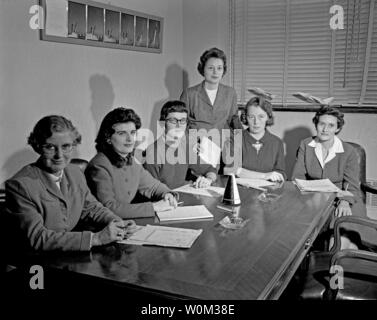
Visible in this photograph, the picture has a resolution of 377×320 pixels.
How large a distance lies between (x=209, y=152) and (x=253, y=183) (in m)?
0.63

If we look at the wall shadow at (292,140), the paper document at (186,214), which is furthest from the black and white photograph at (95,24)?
the wall shadow at (292,140)

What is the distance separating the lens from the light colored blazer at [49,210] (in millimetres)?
1626

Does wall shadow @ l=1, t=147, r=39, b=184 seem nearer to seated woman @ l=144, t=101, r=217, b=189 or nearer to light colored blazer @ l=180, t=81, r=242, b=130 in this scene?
seated woman @ l=144, t=101, r=217, b=189

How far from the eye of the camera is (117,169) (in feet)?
7.41

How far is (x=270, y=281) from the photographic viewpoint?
1.42 m

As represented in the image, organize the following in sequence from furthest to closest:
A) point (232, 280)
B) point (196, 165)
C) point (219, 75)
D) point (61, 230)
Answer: point (219, 75) < point (196, 165) < point (61, 230) < point (232, 280)

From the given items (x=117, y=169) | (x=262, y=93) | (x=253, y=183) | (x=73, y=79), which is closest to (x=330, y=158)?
(x=253, y=183)

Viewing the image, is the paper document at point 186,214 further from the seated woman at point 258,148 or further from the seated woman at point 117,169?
the seated woman at point 258,148

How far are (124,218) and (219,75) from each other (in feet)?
5.59

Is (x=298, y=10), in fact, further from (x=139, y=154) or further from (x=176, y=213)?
(x=176, y=213)

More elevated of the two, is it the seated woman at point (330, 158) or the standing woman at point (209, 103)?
the standing woman at point (209, 103)

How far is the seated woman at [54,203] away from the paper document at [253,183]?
1034 mm

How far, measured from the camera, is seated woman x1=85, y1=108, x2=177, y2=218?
2.09 meters
